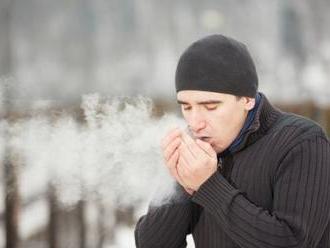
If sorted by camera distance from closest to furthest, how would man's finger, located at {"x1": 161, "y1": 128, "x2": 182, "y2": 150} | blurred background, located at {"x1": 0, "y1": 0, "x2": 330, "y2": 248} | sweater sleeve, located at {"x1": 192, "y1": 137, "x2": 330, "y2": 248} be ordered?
1. sweater sleeve, located at {"x1": 192, "y1": 137, "x2": 330, "y2": 248}
2. man's finger, located at {"x1": 161, "y1": 128, "x2": 182, "y2": 150}
3. blurred background, located at {"x1": 0, "y1": 0, "x2": 330, "y2": 248}

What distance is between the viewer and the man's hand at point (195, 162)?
1.42 m

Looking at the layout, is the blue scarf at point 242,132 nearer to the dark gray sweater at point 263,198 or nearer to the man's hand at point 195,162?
the dark gray sweater at point 263,198

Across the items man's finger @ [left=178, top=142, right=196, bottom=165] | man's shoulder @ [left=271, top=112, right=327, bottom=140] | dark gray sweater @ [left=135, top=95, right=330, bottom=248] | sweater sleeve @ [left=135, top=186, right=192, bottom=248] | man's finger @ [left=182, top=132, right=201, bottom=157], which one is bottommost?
sweater sleeve @ [left=135, top=186, right=192, bottom=248]

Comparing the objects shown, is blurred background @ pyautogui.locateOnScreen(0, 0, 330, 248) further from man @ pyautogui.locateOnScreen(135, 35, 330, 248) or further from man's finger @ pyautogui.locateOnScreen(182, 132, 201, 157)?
man's finger @ pyautogui.locateOnScreen(182, 132, 201, 157)

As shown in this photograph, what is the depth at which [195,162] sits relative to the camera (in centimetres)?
142

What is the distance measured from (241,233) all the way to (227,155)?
0.86 feet

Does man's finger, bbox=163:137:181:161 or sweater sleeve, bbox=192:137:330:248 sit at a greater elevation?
man's finger, bbox=163:137:181:161

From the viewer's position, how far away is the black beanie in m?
1.48

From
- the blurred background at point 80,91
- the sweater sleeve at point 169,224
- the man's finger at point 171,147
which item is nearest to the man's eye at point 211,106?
the man's finger at point 171,147

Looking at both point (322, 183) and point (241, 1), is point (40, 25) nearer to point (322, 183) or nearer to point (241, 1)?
point (241, 1)

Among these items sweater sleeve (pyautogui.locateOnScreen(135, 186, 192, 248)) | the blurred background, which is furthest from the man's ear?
the blurred background

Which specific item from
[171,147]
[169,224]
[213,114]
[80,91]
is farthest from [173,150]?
[80,91]

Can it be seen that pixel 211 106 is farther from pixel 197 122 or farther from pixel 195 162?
pixel 195 162

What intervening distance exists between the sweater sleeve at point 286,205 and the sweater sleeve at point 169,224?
0.50 feet
